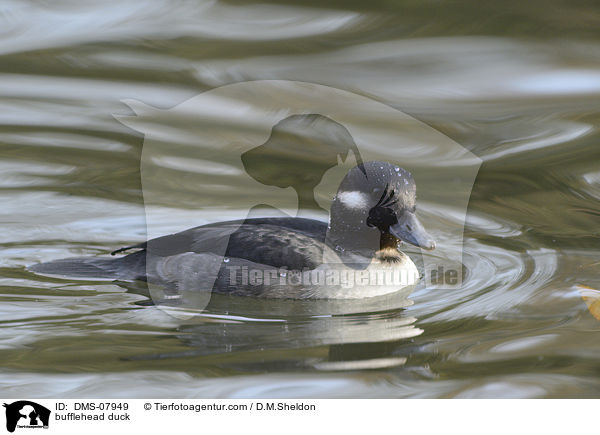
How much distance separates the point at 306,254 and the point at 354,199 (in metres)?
0.50

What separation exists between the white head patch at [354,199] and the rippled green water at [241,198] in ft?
2.25

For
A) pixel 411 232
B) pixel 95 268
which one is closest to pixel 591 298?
pixel 411 232

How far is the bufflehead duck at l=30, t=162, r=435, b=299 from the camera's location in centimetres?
589

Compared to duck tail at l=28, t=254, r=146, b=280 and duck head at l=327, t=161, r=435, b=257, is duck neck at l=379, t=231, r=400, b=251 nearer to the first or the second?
duck head at l=327, t=161, r=435, b=257

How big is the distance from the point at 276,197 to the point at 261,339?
2.79 meters

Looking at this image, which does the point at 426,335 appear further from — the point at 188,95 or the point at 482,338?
the point at 188,95

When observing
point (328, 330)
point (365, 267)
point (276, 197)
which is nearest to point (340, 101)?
point (276, 197)

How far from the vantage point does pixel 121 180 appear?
26.0ft

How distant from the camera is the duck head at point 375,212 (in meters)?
5.84

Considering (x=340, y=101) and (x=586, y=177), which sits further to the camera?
(x=340, y=101)

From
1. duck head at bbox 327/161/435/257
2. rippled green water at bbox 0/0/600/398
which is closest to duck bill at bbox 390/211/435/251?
duck head at bbox 327/161/435/257
